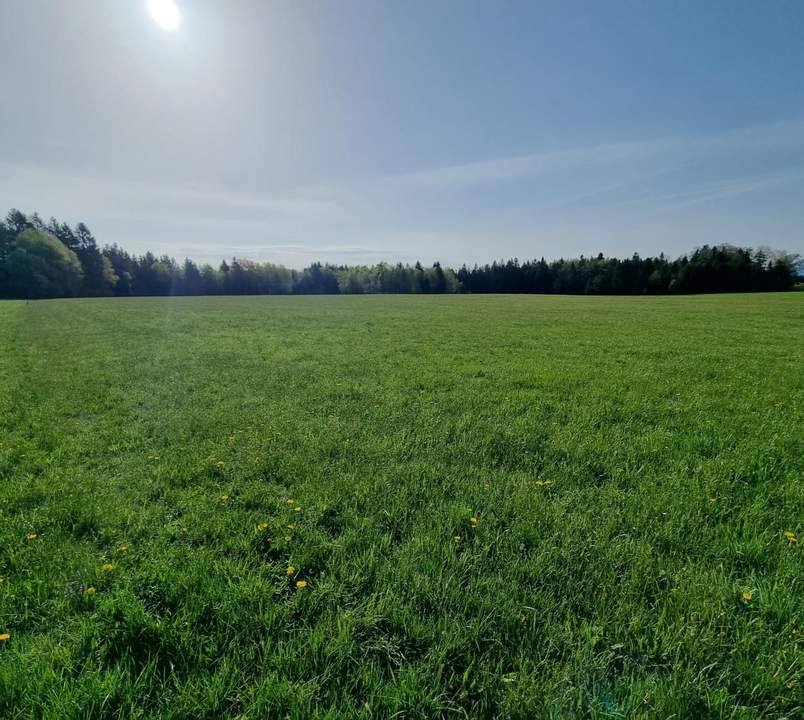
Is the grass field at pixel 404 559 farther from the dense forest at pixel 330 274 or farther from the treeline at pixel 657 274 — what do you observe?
the treeline at pixel 657 274

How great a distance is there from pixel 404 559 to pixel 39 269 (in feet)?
292

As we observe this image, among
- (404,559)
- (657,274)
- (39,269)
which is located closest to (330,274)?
(39,269)

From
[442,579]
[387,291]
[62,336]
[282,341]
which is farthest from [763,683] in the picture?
[387,291]

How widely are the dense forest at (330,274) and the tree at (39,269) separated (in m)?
0.14

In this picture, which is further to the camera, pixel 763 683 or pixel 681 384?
pixel 681 384

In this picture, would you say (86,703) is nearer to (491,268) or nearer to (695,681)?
(695,681)

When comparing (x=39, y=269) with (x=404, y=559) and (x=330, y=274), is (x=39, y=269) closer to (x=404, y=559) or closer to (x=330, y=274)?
(x=330, y=274)

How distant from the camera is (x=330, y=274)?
346 feet

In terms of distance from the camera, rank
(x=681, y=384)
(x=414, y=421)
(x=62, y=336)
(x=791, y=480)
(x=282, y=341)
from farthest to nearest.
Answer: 1. (x=62, y=336)
2. (x=282, y=341)
3. (x=681, y=384)
4. (x=414, y=421)
5. (x=791, y=480)

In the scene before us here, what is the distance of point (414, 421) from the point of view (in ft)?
19.9

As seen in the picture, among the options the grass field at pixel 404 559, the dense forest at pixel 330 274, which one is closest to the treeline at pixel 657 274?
the dense forest at pixel 330 274

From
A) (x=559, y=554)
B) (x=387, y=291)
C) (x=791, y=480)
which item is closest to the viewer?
(x=559, y=554)

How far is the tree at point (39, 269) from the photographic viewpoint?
6256 cm

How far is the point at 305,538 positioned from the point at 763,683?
3069 mm
